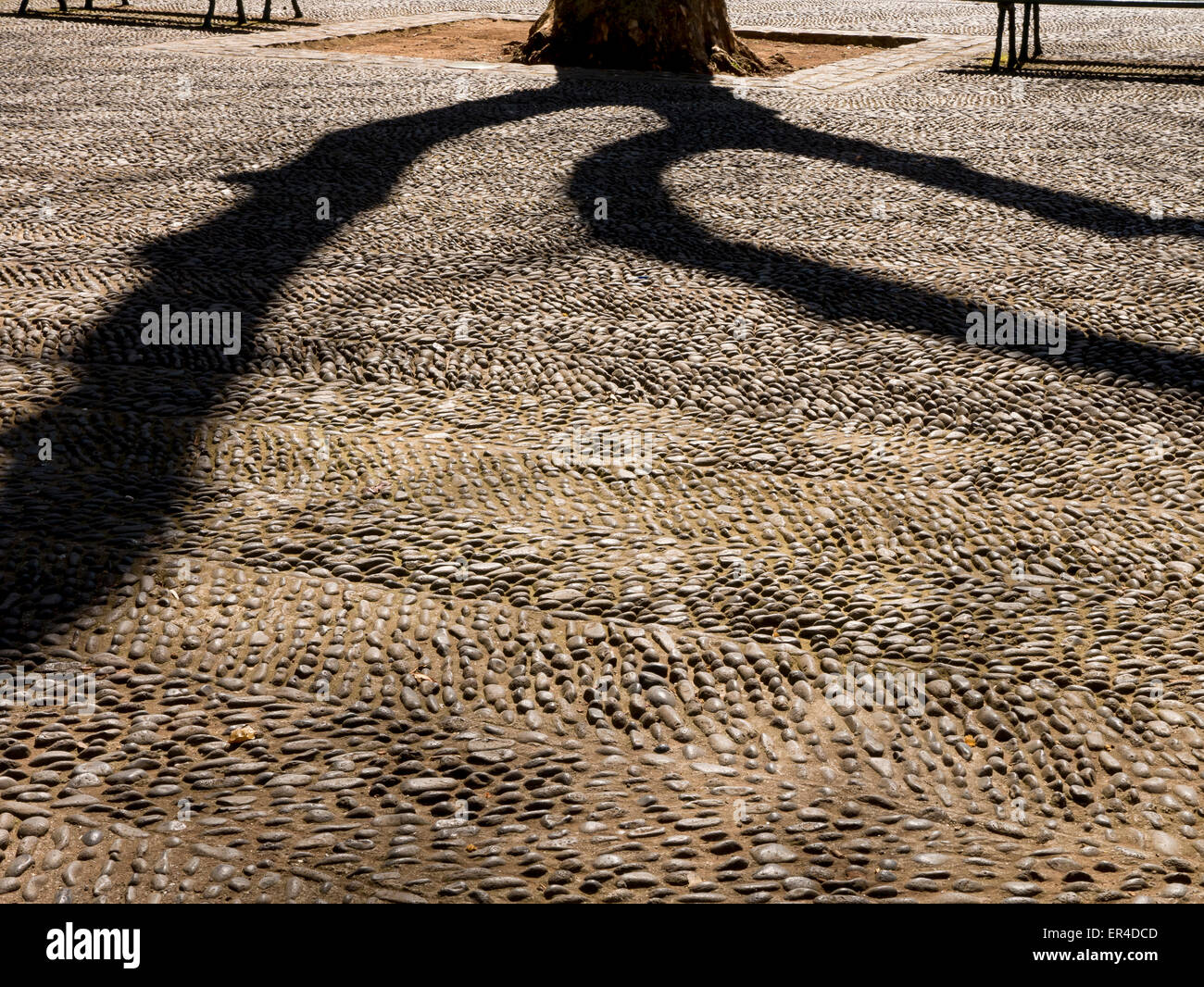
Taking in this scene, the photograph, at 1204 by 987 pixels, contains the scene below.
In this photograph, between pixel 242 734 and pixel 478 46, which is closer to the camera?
pixel 242 734

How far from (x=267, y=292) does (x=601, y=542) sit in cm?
244

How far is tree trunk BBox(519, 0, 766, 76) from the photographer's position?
11.0m

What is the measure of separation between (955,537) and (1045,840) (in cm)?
117

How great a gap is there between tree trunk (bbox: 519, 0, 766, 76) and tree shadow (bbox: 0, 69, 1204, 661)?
189cm

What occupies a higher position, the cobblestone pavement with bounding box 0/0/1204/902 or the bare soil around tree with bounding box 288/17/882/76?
the bare soil around tree with bounding box 288/17/882/76

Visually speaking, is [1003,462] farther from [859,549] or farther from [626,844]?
[626,844]

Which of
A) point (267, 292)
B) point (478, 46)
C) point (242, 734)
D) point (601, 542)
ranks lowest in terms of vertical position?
point (242, 734)

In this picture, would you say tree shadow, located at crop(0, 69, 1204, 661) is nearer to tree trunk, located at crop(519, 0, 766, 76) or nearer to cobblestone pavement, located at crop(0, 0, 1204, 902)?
cobblestone pavement, located at crop(0, 0, 1204, 902)

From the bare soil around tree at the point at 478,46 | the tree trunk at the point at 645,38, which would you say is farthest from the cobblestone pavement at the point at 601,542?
the bare soil around tree at the point at 478,46

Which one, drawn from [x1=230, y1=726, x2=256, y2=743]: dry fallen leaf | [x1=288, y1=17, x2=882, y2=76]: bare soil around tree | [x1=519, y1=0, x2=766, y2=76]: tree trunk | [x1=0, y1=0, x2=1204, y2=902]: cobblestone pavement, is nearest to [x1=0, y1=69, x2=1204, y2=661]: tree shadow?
[x1=0, y1=0, x2=1204, y2=902]: cobblestone pavement

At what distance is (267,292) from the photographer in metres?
5.00

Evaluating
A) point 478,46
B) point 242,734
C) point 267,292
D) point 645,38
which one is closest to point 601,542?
point 242,734

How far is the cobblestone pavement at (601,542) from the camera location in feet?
7.32

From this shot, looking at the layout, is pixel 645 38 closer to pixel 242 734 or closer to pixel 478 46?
pixel 478 46
